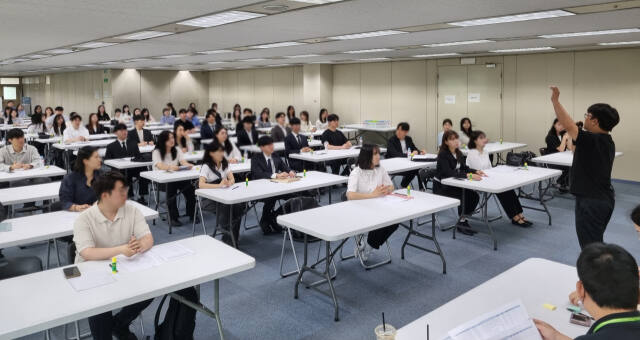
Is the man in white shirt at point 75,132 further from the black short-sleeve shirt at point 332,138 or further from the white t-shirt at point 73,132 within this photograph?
the black short-sleeve shirt at point 332,138

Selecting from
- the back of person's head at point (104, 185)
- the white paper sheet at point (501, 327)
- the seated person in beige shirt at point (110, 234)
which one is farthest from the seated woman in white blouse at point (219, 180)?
the white paper sheet at point (501, 327)

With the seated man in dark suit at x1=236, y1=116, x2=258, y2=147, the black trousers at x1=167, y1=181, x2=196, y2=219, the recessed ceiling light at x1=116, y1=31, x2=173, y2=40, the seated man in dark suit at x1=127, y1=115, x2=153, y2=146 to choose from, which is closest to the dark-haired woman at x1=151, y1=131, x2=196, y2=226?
the black trousers at x1=167, y1=181, x2=196, y2=219

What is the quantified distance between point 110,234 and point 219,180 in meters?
2.69

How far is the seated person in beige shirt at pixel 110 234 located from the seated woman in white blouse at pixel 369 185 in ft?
7.22

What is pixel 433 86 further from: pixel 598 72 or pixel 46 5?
pixel 46 5

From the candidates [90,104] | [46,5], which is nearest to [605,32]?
[46,5]

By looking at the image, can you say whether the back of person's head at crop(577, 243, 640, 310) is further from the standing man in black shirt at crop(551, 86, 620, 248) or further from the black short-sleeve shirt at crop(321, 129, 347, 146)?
the black short-sleeve shirt at crop(321, 129, 347, 146)

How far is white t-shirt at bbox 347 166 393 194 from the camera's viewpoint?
4.92 m

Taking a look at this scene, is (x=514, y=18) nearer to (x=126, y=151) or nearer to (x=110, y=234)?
(x=110, y=234)

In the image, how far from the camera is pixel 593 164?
369 centimetres

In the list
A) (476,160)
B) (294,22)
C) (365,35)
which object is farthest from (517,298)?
(365,35)

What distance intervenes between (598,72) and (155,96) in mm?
14421

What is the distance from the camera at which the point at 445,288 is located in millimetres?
4488

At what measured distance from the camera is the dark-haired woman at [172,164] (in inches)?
259
